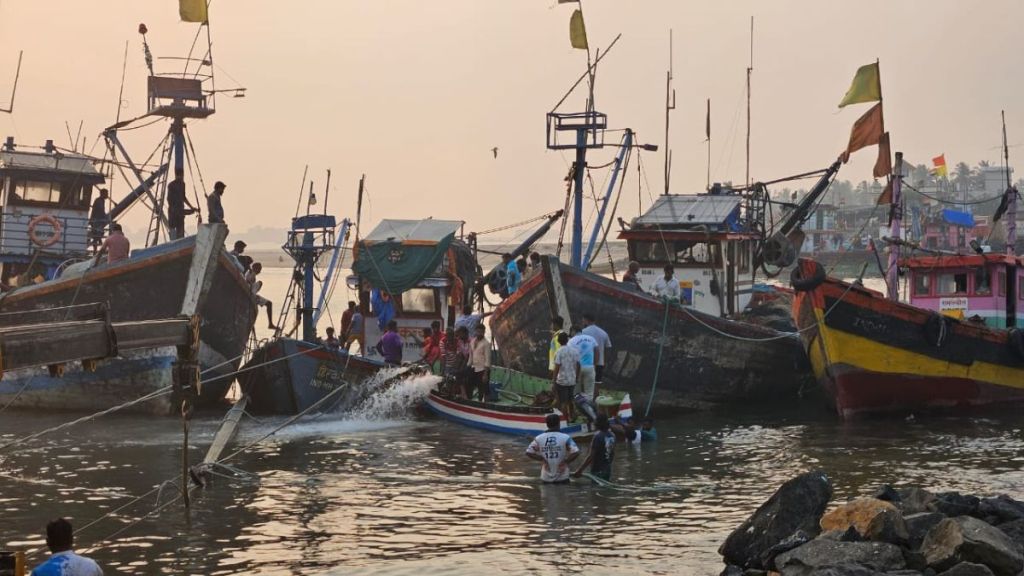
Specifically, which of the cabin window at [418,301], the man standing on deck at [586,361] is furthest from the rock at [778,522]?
the cabin window at [418,301]

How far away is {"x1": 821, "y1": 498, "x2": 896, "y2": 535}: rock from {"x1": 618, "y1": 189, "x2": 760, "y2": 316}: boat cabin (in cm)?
1470

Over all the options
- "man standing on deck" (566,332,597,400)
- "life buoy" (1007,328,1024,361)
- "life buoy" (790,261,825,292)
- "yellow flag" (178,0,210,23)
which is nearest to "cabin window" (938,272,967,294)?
"life buoy" (1007,328,1024,361)

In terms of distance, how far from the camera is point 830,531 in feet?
38.5

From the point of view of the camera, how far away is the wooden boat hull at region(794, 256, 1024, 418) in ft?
77.4

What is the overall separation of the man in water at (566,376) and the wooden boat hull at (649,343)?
4.22 meters

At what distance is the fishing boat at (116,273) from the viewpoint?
77.3 ft

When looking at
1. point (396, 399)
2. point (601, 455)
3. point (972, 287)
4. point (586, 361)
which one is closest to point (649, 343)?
point (586, 361)

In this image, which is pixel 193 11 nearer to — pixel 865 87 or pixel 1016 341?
pixel 865 87

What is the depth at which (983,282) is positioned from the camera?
26062 mm

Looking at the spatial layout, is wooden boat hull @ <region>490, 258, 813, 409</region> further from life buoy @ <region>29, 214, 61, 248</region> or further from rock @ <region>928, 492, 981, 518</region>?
rock @ <region>928, 492, 981, 518</region>

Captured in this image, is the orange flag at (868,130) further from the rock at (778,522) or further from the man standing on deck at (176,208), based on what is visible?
the rock at (778,522)

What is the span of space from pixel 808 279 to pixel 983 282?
16.0 ft

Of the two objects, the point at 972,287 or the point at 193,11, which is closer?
the point at 193,11

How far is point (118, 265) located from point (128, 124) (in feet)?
17.1
